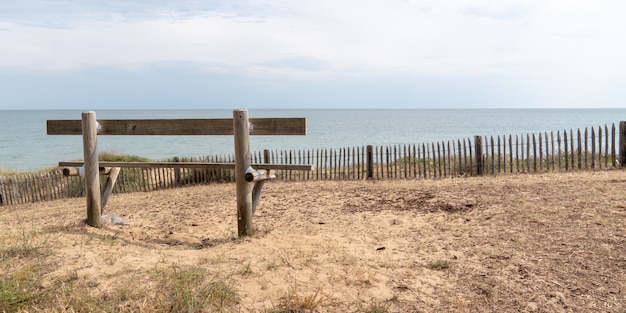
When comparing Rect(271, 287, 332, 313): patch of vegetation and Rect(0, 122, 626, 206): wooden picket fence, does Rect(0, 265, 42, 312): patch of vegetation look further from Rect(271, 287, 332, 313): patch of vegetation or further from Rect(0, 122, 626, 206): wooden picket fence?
Rect(0, 122, 626, 206): wooden picket fence

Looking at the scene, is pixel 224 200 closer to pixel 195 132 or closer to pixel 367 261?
pixel 195 132

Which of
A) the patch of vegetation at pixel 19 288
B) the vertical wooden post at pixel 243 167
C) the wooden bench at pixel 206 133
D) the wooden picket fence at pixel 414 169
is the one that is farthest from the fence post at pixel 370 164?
the patch of vegetation at pixel 19 288

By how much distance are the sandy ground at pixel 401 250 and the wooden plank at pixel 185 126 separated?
51.2 inches

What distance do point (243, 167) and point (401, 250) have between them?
6.89 feet

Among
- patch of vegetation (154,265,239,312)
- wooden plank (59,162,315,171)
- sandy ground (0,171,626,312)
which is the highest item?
wooden plank (59,162,315,171)

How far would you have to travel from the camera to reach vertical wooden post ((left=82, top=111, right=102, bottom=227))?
5.85m

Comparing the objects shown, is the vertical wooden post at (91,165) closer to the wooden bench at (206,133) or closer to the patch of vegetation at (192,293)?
the wooden bench at (206,133)

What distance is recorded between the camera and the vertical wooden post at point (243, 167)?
5.39 m

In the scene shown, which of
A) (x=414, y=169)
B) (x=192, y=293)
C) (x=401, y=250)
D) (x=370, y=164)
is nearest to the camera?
(x=192, y=293)

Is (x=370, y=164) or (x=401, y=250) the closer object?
(x=401, y=250)

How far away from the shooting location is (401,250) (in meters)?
5.19

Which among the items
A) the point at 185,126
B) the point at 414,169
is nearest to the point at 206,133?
the point at 185,126

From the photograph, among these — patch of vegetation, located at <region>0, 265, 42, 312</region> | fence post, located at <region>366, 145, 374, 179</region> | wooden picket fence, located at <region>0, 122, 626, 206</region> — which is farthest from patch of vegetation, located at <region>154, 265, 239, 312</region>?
fence post, located at <region>366, 145, 374, 179</region>

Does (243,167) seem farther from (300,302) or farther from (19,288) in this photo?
(19,288)
